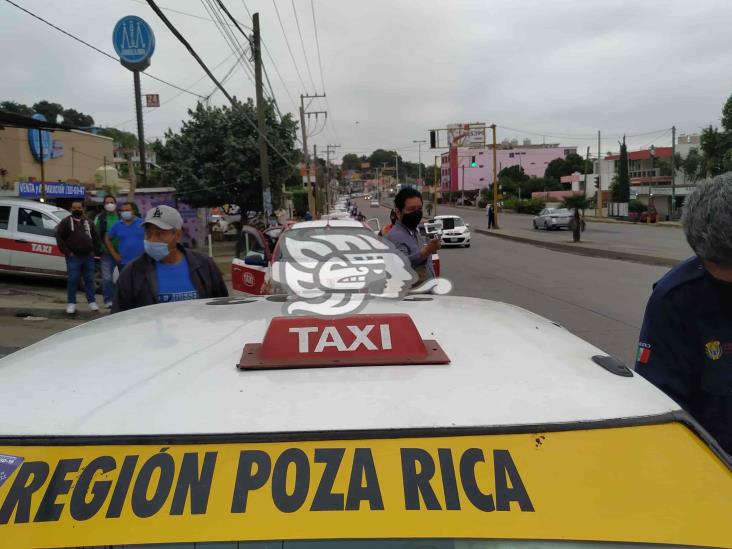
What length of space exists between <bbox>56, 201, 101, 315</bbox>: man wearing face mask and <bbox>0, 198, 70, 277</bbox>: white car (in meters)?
3.28

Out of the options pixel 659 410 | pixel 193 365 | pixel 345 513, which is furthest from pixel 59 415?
pixel 659 410

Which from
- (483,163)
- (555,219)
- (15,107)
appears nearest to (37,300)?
(555,219)

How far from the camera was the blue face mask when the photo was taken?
3.75 meters

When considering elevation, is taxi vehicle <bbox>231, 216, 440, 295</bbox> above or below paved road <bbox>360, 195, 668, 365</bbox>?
above

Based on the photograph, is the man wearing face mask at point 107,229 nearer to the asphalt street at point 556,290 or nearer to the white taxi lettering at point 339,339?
the asphalt street at point 556,290

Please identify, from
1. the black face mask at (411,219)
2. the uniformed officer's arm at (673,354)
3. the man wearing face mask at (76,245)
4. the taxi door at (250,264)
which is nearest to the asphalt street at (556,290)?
the man wearing face mask at (76,245)

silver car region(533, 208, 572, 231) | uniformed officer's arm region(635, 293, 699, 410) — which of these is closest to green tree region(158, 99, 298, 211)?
silver car region(533, 208, 572, 231)

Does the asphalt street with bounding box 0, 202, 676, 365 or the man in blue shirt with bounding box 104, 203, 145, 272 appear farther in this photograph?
the asphalt street with bounding box 0, 202, 676, 365

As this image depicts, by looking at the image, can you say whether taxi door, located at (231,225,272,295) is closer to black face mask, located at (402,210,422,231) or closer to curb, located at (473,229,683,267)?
black face mask, located at (402,210,422,231)

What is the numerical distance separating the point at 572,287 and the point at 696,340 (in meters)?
12.0

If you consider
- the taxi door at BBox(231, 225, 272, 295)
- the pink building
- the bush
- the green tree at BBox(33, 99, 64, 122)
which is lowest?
the taxi door at BBox(231, 225, 272, 295)

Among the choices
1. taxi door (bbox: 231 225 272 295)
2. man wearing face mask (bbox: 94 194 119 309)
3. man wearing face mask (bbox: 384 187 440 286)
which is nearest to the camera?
man wearing face mask (bbox: 384 187 440 286)

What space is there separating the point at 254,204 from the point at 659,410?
2865cm

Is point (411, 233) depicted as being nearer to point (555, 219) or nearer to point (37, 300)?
point (37, 300)
